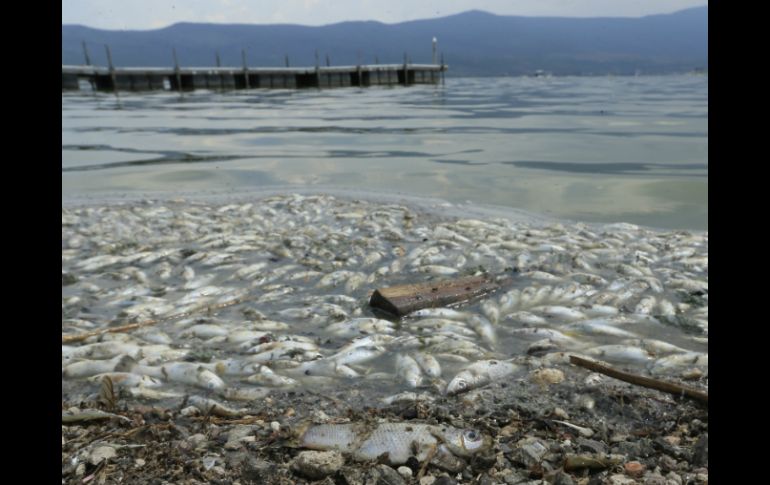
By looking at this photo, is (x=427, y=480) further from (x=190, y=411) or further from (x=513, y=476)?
(x=190, y=411)

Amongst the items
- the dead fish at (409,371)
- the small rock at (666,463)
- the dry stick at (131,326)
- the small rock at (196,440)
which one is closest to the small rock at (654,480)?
the small rock at (666,463)

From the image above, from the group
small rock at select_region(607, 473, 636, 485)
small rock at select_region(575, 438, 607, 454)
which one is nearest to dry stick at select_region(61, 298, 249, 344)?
small rock at select_region(575, 438, 607, 454)

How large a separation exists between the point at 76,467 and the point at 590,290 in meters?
5.48

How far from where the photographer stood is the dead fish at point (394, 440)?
3.46 metres

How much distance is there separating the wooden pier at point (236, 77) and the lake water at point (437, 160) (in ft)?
119

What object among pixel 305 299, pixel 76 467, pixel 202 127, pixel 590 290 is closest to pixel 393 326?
pixel 305 299

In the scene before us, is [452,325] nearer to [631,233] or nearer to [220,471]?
[220,471]

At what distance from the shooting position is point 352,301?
6.77m

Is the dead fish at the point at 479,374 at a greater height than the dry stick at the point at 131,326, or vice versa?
the dry stick at the point at 131,326

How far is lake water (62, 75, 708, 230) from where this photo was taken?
13008 millimetres

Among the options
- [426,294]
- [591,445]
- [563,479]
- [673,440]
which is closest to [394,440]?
[563,479]

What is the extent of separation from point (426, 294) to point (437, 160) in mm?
11621

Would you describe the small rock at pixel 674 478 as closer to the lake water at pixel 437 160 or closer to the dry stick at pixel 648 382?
the dry stick at pixel 648 382

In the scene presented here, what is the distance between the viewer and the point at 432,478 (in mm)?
3236
